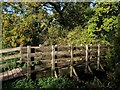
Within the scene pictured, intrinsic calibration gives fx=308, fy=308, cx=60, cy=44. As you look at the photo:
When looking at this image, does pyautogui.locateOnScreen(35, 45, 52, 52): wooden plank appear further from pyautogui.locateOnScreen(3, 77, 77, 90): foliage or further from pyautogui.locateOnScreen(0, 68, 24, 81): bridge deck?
pyautogui.locateOnScreen(3, 77, 77, 90): foliage

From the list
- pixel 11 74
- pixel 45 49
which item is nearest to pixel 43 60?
pixel 45 49

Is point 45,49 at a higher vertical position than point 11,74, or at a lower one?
higher

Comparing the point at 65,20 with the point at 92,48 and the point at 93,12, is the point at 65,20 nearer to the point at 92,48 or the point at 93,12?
the point at 93,12

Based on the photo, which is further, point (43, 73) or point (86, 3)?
point (86, 3)

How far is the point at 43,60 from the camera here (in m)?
11.4

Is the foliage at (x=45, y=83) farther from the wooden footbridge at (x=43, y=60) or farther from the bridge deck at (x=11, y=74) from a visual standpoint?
the wooden footbridge at (x=43, y=60)

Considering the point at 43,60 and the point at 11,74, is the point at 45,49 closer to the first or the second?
the point at 43,60

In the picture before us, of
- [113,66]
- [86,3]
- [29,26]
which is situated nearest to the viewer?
[113,66]

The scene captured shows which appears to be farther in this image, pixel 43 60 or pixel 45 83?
pixel 43 60

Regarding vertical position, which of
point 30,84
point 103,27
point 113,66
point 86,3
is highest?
point 86,3

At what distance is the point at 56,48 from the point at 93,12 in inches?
211

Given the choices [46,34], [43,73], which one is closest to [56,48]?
[43,73]

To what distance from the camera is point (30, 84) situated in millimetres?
9945

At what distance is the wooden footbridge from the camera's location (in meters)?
10.7
